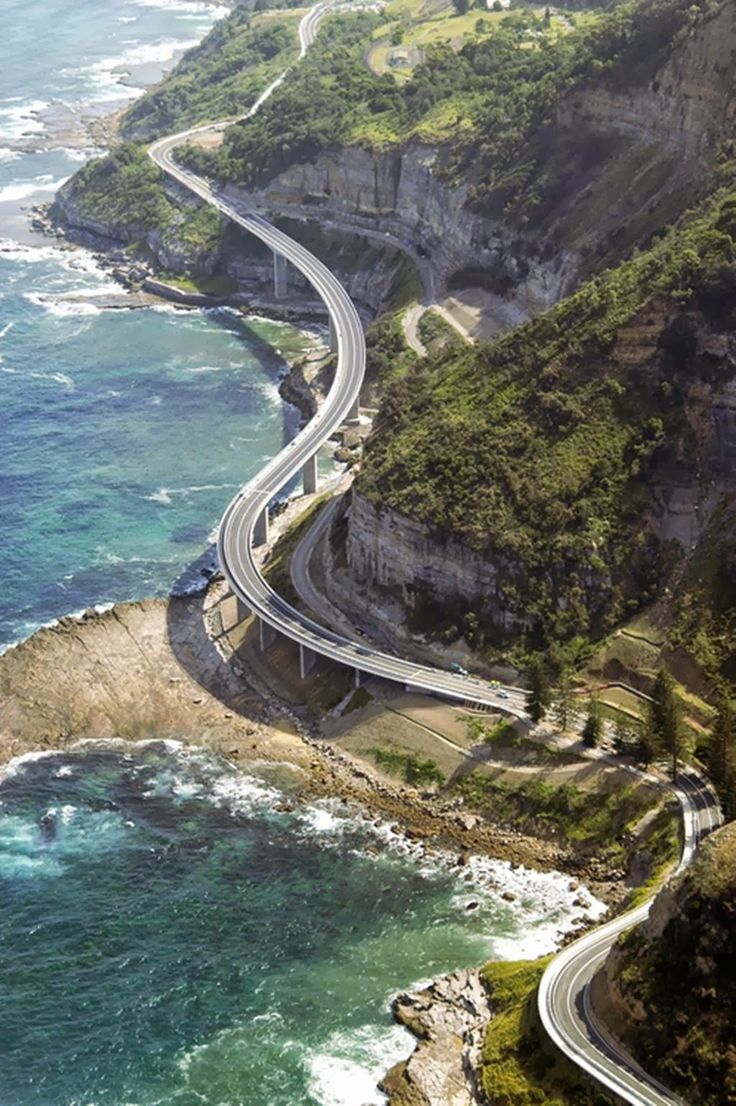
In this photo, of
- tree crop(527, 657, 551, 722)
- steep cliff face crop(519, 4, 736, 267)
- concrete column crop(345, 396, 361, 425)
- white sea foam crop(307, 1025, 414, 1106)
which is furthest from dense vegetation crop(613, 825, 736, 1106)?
concrete column crop(345, 396, 361, 425)

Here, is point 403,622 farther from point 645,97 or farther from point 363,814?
point 645,97

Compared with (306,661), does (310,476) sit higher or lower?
higher

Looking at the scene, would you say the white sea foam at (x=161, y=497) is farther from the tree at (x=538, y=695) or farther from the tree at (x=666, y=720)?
the tree at (x=666, y=720)

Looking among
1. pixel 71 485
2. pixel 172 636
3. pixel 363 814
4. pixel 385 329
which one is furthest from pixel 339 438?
pixel 363 814

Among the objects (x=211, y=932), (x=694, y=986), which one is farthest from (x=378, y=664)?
(x=694, y=986)

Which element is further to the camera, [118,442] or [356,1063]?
[118,442]

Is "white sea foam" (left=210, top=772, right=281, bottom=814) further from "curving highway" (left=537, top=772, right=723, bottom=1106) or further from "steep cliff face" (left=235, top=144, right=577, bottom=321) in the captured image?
"steep cliff face" (left=235, top=144, right=577, bottom=321)

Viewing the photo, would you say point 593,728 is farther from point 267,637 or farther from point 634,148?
point 634,148

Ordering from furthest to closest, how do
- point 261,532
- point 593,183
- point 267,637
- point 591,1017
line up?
point 593,183
point 261,532
point 267,637
point 591,1017

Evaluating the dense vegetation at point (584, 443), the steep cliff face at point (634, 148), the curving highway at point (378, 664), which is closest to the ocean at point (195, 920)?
Result: the curving highway at point (378, 664)
